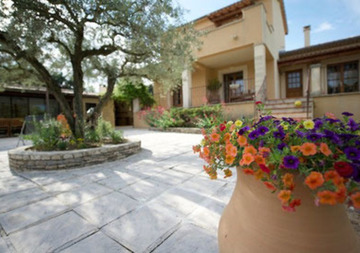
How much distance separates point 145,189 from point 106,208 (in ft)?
1.72

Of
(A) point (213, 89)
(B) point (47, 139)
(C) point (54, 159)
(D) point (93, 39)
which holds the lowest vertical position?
(C) point (54, 159)

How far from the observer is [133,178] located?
8.48 feet

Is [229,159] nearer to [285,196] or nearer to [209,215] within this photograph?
[285,196]

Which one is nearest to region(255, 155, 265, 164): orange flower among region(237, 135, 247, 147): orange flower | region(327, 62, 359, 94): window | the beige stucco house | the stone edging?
region(237, 135, 247, 147): orange flower

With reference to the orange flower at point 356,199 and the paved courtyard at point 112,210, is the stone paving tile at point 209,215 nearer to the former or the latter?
the paved courtyard at point 112,210

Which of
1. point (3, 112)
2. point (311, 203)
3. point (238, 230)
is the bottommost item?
point (238, 230)

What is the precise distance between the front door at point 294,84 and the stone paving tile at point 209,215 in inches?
403

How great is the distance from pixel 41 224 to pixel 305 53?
456 inches

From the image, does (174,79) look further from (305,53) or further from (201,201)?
(305,53)

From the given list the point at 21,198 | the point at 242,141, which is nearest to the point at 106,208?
the point at 21,198

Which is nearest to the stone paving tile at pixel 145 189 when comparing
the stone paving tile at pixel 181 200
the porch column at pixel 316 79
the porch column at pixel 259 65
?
the stone paving tile at pixel 181 200

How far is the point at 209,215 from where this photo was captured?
1.57 metres

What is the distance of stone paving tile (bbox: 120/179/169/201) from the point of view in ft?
6.52

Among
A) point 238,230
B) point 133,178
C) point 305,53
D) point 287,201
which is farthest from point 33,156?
point 305,53
